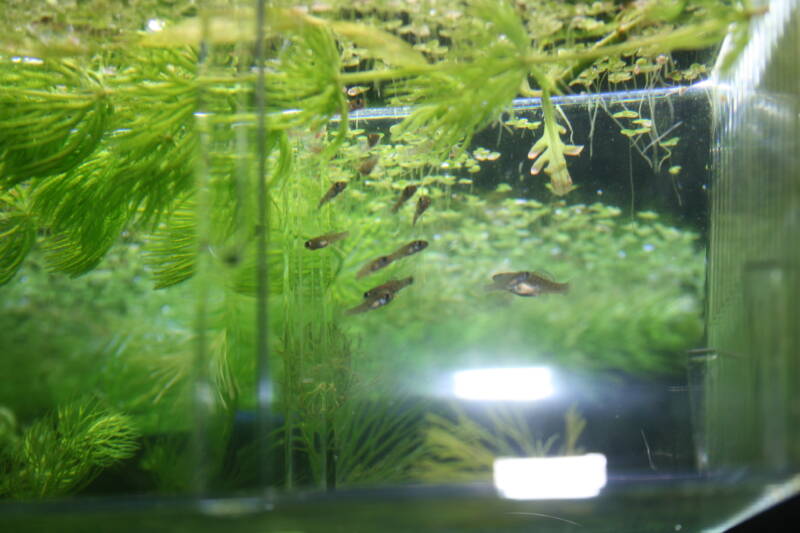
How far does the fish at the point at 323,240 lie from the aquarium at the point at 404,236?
0.01m

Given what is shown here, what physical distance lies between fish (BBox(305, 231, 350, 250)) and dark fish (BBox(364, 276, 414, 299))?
23 cm

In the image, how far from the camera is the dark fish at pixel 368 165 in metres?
2.15

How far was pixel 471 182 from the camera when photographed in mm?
2115

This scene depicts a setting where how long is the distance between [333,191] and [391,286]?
43cm

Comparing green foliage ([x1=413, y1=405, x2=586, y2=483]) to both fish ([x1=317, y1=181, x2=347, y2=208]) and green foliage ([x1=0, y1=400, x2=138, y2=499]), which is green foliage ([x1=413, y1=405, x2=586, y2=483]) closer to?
fish ([x1=317, y1=181, x2=347, y2=208])

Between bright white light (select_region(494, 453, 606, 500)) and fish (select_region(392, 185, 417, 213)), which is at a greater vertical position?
fish (select_region(392, 185, 417, 213))

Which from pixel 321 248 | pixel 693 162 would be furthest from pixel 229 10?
pixel 693 162

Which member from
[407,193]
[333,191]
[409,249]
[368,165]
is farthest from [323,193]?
[409,249]

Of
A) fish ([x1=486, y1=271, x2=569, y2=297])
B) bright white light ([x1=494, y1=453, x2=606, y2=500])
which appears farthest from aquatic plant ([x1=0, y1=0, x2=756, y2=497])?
bright white light ([x1=494, y1=453, x2=606, y2=500])

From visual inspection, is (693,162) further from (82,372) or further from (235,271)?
(82,372)

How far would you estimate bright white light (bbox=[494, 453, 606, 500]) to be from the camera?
0.91 metres

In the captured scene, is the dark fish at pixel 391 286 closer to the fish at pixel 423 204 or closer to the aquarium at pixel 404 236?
the aquarium at pixel 404 236

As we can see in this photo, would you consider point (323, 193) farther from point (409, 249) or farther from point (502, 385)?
point (502, 385)

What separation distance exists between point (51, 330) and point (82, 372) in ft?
0.76
